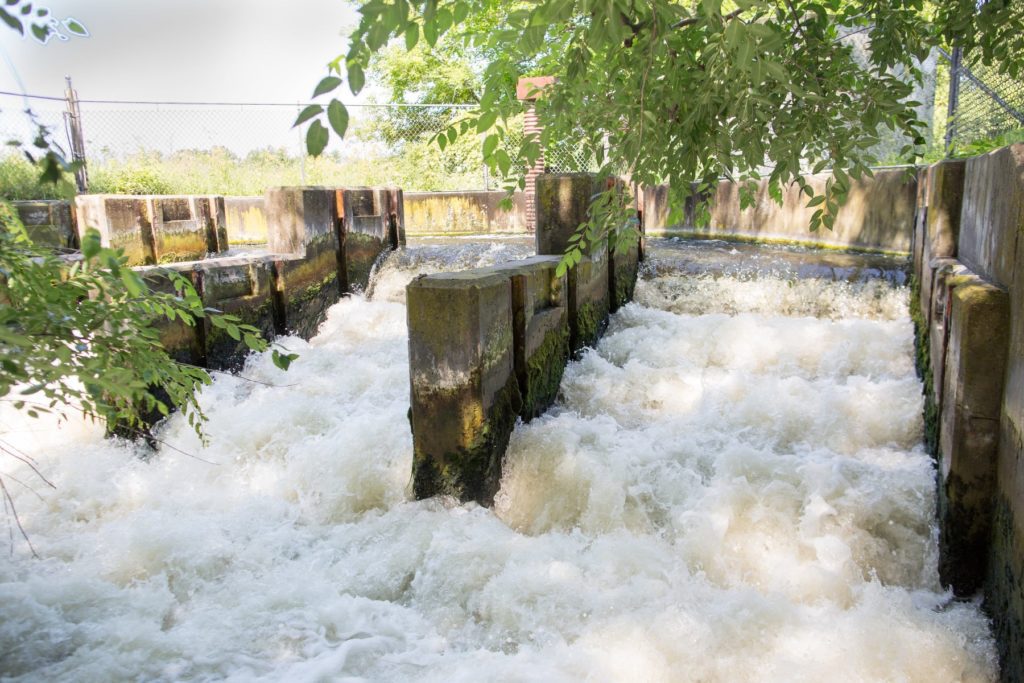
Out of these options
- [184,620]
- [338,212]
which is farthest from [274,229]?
[184,620]

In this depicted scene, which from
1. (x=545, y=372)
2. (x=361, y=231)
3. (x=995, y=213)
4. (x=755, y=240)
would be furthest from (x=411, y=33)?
(x=755, y=240)

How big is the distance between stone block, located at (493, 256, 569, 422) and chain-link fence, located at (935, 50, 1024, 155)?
15.9 ft

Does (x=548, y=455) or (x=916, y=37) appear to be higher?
(x=916, y=37)

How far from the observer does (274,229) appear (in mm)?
8430

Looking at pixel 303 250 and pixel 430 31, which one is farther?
pixel 303 250

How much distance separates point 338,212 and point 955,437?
7.35 metres

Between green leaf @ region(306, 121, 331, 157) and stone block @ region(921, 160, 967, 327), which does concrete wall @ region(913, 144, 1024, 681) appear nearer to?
stone block @ region(921, 160, 967, 327)

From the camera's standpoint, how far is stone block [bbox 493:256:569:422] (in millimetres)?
5094

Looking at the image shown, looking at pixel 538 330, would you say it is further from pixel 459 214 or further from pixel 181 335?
pixel 459 214

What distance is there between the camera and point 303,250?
8.37 metres

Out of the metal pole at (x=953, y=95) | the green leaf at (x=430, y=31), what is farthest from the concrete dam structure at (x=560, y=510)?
the metal pole at (x=953, y=95)

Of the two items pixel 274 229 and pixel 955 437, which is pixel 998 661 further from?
pixel 274 229

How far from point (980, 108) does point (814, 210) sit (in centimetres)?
239

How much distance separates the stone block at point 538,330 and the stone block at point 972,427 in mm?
2585
